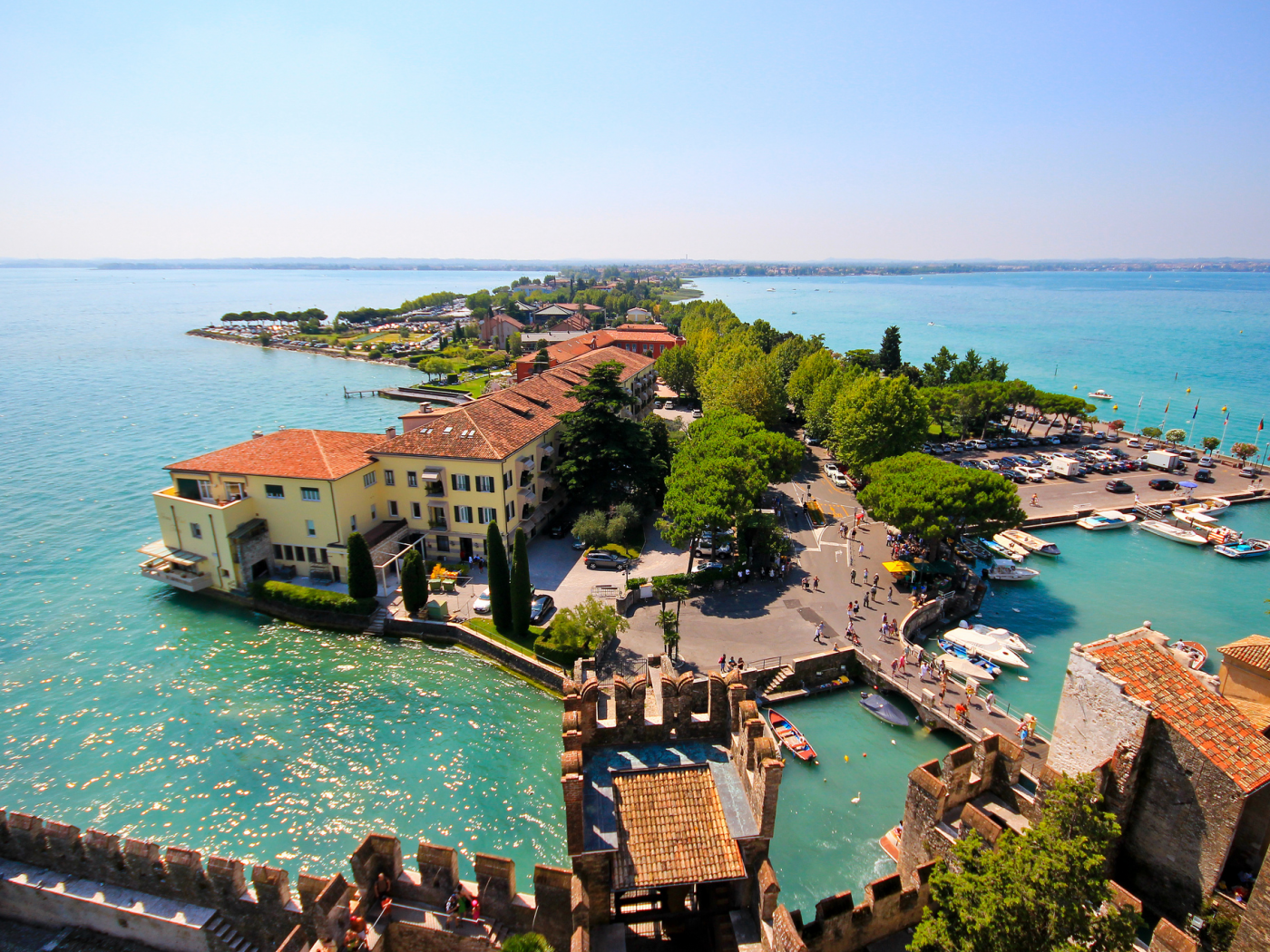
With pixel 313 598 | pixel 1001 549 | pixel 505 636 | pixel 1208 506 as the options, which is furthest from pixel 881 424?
pixel 313 598

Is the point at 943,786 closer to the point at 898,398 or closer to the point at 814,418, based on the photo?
the point at 898,398

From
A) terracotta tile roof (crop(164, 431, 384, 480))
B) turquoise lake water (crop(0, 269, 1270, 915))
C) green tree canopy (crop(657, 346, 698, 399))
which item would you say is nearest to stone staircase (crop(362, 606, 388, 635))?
turquoise lake water (crop(0, 269, 1270, 915))

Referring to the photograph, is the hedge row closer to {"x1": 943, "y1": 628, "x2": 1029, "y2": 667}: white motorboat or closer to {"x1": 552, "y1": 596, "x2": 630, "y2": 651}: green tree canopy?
{"x1": 552, "y1": 596, "x2": 630, "y2": 651}: green tree canopy

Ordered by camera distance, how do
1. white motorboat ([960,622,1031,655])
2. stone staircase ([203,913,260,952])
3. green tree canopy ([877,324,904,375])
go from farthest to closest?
green tree canopy ([877,324,904,375])
white motorboat ([960,622,1031,655])
stone staircase ([203,913,260,952])

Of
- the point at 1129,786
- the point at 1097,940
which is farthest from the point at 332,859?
the point at 1129,786

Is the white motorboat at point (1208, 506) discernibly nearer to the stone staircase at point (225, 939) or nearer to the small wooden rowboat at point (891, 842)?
the small wooden rowboat at point (891, 842)

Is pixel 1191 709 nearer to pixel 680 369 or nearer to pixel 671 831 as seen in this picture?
pixel 671 831
